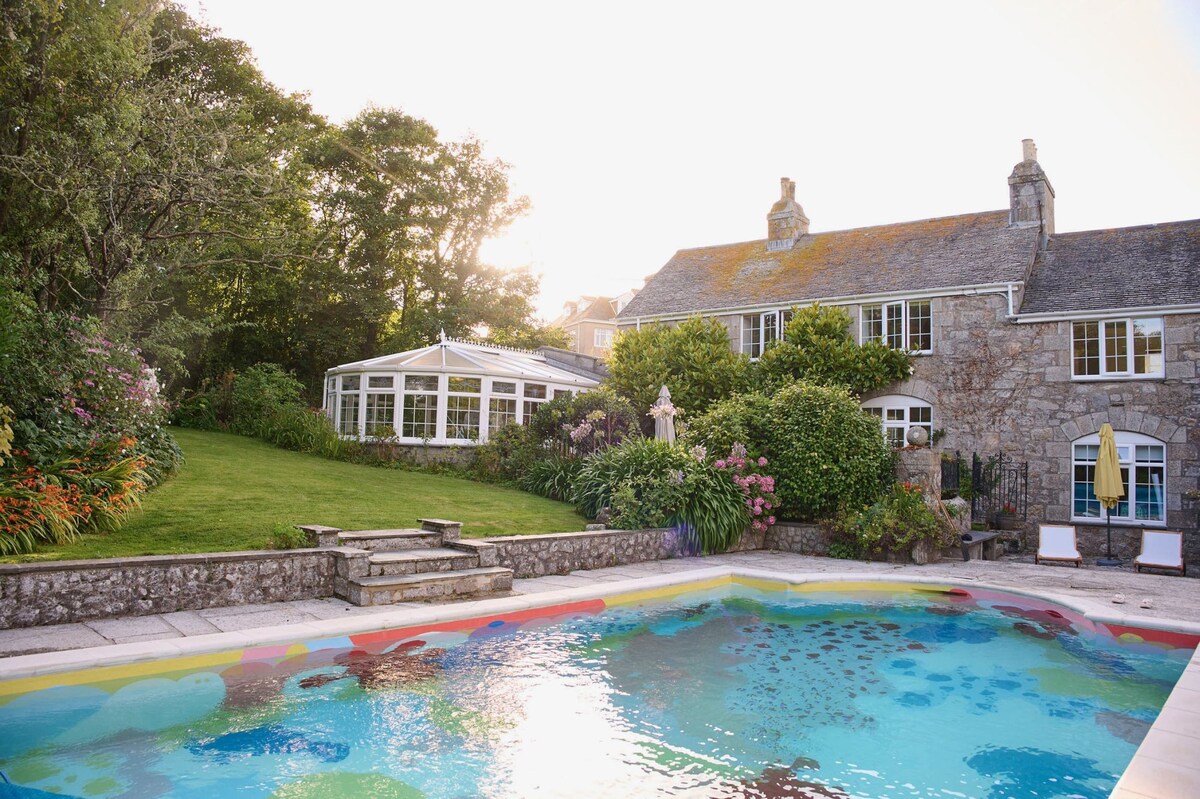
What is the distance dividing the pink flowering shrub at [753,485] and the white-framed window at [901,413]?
660 centimetres

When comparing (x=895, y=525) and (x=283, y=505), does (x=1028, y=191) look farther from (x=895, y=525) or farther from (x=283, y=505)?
(x=283, y=505)

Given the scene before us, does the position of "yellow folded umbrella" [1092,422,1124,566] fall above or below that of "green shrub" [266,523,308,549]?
above

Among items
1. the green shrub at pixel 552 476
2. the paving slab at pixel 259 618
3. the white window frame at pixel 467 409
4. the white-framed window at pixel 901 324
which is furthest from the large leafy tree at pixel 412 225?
the paving slab at pixel 259 618

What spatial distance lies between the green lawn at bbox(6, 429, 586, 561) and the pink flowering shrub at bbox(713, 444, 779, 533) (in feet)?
9.37

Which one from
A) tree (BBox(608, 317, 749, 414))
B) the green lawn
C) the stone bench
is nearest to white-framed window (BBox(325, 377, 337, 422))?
the green lawn

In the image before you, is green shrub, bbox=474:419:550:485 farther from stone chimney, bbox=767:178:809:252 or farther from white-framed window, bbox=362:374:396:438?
stone chimney, bbox=767:178:809:252

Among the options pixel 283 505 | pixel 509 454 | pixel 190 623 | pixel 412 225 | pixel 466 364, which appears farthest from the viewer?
pixel 412 225

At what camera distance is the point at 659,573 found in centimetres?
1066

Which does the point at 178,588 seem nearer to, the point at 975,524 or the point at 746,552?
the point at 746,552

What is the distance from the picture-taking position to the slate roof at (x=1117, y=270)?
16781 millimetres

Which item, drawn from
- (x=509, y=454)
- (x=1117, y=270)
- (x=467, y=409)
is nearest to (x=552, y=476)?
(x=509, y=454)

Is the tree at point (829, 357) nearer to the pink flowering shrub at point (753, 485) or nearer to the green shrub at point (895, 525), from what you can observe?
the pink flowering shrub at point (753, 485)

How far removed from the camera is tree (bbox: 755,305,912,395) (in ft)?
61.3

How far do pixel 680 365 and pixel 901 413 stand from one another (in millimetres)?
5763
